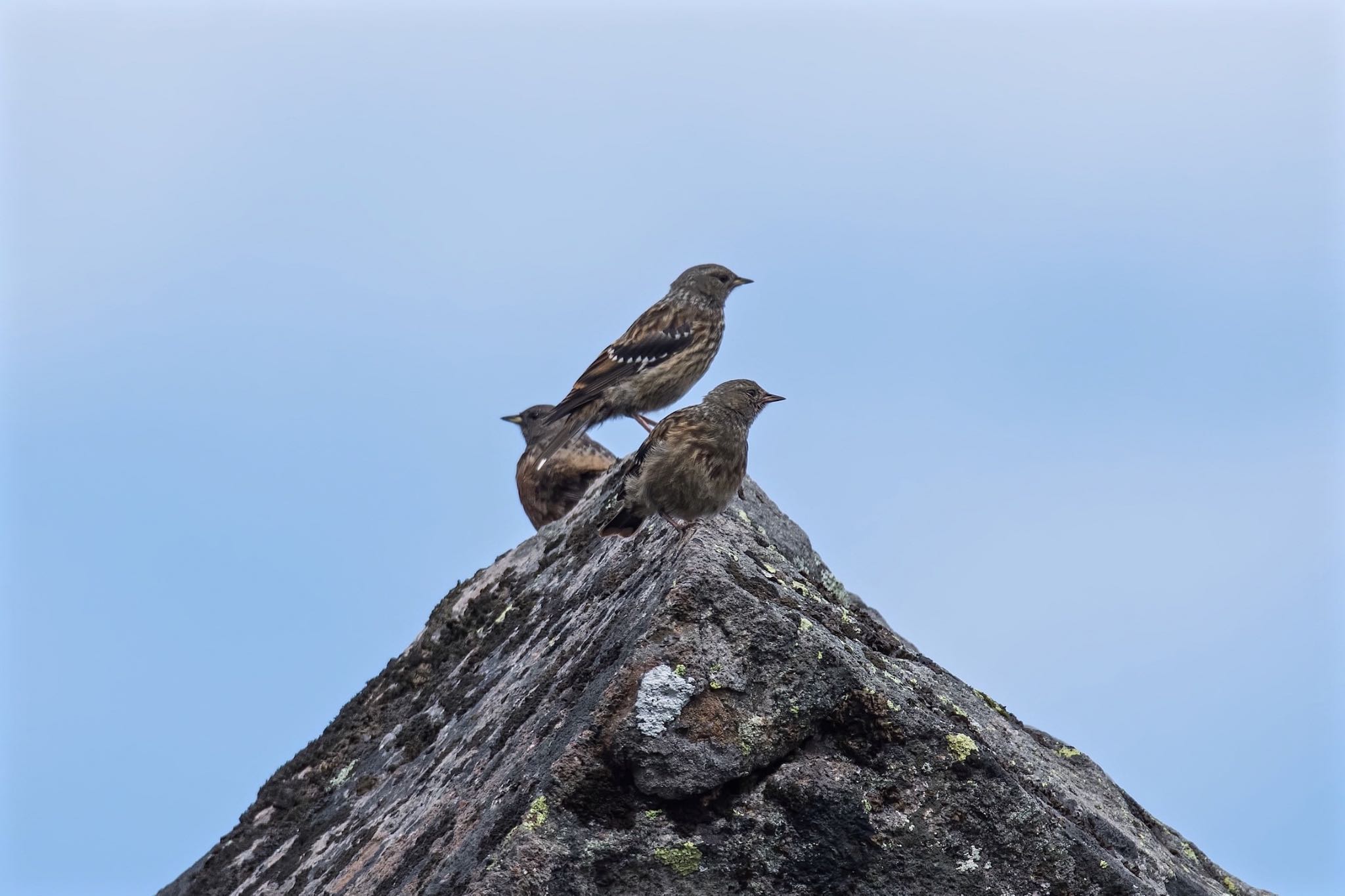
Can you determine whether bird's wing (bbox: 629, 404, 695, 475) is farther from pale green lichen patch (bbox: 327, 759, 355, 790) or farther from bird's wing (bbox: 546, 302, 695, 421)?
bird's wing (bbox: 546, 302, 695, 421)

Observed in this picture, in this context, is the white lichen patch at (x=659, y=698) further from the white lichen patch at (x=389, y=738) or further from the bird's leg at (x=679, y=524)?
the white lichen patch at (x=389, y=738)

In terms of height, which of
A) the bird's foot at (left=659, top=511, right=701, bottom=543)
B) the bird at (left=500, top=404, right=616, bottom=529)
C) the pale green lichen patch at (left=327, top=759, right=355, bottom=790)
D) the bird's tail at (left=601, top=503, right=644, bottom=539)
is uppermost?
the bird at (left=500, top=404, right=616, bottom=529)

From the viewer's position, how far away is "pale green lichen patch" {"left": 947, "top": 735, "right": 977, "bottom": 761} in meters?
4.32

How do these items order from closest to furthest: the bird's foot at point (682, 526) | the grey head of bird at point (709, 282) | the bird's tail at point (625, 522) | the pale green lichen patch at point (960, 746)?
the pale green lichen patch at point (960, 746)
the bird's foot at point (682, 526)
the bird's tail at point (625, 522)
the grey head of bird at point (709, 282)

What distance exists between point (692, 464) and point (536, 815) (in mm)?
2709

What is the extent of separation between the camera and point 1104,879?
170 inches

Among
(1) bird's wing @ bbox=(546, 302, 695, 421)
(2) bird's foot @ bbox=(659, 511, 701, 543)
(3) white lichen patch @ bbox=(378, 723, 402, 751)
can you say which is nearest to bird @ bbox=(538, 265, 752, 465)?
(1) bird's wing @ bbox=(546, 302, 695, 421)

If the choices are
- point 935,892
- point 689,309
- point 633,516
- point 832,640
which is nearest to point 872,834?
point 935,892

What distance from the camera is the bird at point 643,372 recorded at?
1087 cm

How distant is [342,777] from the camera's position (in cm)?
642

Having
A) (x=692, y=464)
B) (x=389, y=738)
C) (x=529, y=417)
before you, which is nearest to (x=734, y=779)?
(x=692, y=464)

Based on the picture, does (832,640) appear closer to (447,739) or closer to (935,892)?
(935,892)

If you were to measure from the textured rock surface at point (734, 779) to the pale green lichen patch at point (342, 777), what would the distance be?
1116 millimetres

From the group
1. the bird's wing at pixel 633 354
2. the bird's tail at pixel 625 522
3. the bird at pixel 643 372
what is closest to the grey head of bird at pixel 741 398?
the bird's tail at pixel 625 522
